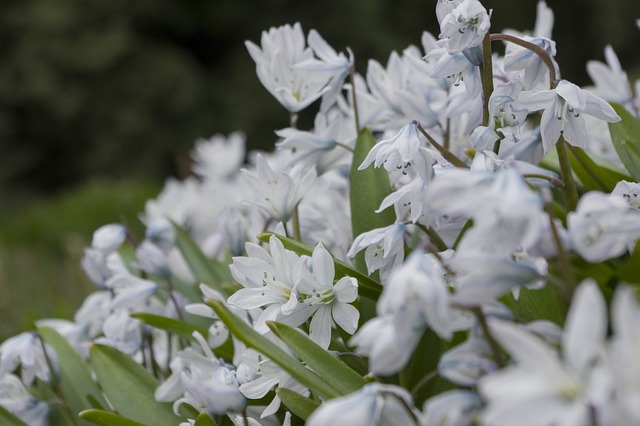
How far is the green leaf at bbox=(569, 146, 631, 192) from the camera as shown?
5.31 ft

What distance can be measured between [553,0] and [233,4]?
23.2 feet

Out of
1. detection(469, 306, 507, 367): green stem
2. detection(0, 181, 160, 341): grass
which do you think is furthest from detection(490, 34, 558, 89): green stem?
detection(0, 181, 160, 341): grass

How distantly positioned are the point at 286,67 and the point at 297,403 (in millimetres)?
779

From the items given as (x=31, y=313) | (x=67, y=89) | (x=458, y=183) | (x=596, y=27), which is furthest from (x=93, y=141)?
(x=458, y=183)

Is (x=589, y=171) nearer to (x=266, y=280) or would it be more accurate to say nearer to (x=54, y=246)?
(x=266, y=280)

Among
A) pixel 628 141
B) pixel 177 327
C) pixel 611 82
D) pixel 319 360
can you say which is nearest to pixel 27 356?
pixel 177 327

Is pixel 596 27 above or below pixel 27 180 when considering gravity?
below

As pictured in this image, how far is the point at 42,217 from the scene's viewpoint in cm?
573

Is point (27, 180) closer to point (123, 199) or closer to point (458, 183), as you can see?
point (123, 199)

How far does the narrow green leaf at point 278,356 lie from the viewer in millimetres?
1171

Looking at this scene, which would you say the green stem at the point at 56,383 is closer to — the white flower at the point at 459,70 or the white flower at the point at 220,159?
the white flower at the point at 459,70

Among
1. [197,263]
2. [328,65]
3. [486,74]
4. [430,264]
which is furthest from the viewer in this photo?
[197,263]

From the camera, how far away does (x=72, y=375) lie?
6.17 feet

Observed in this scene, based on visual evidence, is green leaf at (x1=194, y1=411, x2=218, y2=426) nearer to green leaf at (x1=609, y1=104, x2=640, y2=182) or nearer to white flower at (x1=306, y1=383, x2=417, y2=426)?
white flower at (x1=306, y1=383, x2=417, y2=426)
